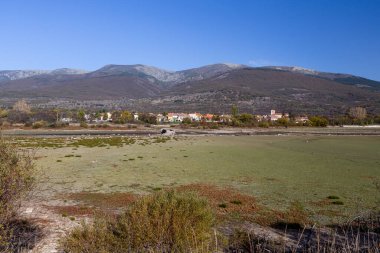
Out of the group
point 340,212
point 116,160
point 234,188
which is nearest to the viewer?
point 340,212

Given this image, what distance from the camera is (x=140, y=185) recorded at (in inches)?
753

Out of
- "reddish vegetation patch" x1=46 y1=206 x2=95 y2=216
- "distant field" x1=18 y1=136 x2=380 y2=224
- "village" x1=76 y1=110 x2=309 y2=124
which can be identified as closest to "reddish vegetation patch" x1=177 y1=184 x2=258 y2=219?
"distant field" x1=18 y1=136 x2=380 y2=224

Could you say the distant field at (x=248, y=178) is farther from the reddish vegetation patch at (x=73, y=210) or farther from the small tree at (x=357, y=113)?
the small tree at (x=357, y=113)

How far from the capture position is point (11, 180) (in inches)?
324

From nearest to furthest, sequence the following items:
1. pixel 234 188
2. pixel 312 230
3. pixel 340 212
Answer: pixel 312 230, pixel 340 212, pixel 234 188

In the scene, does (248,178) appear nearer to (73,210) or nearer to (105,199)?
(105,199)

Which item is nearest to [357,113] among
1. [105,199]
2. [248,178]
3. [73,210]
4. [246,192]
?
[248,178]

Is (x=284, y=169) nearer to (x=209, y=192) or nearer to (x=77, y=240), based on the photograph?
(x=209, y=192)

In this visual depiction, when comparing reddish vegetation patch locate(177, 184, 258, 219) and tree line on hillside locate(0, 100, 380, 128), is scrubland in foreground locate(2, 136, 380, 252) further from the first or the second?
tree line on hillside locate(0, 100, 380, 128)

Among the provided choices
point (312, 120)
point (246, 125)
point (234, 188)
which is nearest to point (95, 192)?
point (234, 188)

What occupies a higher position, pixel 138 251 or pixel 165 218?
pixel 165 218

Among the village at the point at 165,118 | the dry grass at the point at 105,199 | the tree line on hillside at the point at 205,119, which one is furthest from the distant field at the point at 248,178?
the village at the point at 165,118

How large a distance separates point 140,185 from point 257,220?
313 inches

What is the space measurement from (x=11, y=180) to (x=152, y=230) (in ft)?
10.9
